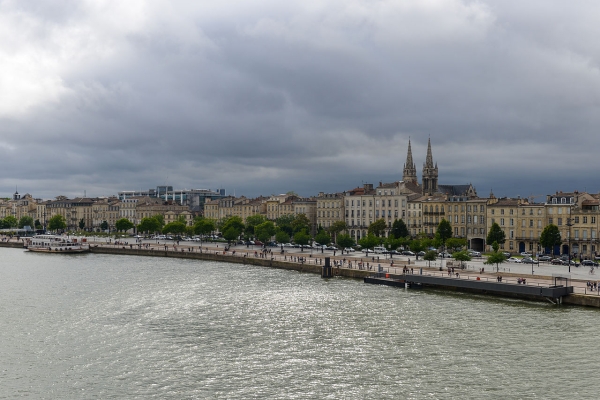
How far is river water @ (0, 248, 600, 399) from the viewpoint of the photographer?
2789 cm

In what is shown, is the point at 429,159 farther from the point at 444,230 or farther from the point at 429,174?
the point at 444,230

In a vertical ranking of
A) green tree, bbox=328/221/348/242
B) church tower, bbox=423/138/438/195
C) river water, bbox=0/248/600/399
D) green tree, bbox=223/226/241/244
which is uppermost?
church tower, bbox=423/138/438/195

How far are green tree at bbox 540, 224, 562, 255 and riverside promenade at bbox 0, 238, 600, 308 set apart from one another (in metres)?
15.6

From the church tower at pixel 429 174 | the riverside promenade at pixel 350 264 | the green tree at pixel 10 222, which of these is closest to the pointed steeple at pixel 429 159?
the church tower at pixel 429 174

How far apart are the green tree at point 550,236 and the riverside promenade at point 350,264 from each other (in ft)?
51.1

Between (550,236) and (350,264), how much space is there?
26029 millimetres

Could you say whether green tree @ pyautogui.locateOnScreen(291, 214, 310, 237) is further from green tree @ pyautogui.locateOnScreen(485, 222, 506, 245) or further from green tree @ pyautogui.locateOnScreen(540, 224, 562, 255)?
green tree @ pyautogui.locateOnScreen(540, 224, 562, 255)

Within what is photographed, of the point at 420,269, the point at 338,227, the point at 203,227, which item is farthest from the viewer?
the point at 203,227

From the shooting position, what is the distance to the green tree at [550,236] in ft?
250

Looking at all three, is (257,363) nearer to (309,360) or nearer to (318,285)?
(309,360)

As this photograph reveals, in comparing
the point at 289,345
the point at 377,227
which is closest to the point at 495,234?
the point at 377,227

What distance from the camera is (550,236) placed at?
7619 cm

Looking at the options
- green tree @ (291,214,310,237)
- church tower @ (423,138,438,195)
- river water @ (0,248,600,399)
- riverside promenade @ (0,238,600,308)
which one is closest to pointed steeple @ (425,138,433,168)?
church tower @ (423,138,438,195)

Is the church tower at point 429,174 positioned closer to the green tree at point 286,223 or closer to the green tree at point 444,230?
the green tree at point 286,223
